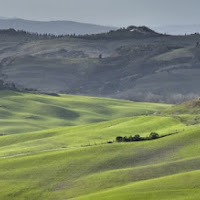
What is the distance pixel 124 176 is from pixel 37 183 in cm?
773

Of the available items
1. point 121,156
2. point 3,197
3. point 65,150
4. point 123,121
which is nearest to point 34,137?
point 123,121

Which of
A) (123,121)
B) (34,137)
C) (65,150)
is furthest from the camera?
(123,121)

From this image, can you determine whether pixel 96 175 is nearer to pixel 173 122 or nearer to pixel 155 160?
pixel 155 160

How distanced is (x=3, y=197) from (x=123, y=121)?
58514mm

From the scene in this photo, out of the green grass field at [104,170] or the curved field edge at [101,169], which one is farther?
the curved field edge at [101,169]

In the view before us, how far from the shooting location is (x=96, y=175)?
6450 centimetres

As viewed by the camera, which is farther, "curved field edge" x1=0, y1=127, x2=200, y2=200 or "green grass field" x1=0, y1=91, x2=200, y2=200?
"curved field edge" x1=0, y1=127, x2=200, y2=200

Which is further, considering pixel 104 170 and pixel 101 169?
pixel 101 169

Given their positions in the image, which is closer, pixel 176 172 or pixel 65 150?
pixel 176 172

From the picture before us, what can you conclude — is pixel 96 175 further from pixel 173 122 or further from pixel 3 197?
pixel 173 122

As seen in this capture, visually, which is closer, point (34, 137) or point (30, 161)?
point (30, 161)

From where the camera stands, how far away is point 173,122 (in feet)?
335

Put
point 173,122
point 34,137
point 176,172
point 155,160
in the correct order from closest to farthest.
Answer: point 176,172 → point 155,160 → point 173,122 → point 34,137

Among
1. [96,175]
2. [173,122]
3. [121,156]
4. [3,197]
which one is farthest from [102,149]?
[173,122]
